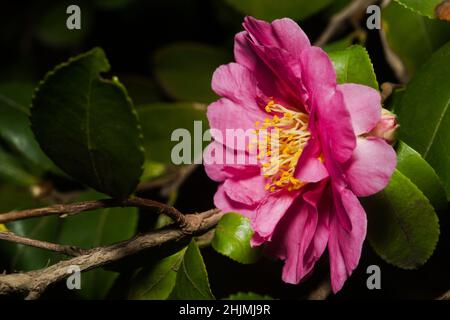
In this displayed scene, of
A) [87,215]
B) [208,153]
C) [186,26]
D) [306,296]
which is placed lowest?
[306,296]

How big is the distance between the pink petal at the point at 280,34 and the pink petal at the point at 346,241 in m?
0.20

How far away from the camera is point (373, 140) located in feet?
2.38

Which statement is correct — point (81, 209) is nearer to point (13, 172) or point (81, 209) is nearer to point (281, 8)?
point (281, 8)

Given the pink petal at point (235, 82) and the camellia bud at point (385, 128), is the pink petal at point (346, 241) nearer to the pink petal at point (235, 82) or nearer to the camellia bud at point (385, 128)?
the camellia bud at point (385, 128)

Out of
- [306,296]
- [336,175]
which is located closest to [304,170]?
[336,175]

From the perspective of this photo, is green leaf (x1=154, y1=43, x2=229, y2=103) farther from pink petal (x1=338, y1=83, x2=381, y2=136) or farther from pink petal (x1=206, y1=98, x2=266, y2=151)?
pink petal (x1=338, y1=83, x2=381, y2=136)

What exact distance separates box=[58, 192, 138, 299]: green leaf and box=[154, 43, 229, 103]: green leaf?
0.45 metres

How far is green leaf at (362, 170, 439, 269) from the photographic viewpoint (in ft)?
2.58

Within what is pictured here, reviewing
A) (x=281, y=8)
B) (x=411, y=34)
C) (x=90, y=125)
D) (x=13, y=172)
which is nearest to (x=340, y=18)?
(x=281, y=8)

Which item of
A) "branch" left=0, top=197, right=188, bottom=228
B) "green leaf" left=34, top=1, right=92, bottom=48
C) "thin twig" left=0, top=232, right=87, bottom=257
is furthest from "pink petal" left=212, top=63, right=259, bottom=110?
"green leaf" left=34, top=1, right=92, bottom=48

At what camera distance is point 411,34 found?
1.06 meters

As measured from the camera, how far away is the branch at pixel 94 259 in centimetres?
67

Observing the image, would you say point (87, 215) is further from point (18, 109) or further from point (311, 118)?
point (311, 118)

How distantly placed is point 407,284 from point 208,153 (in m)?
0.42
